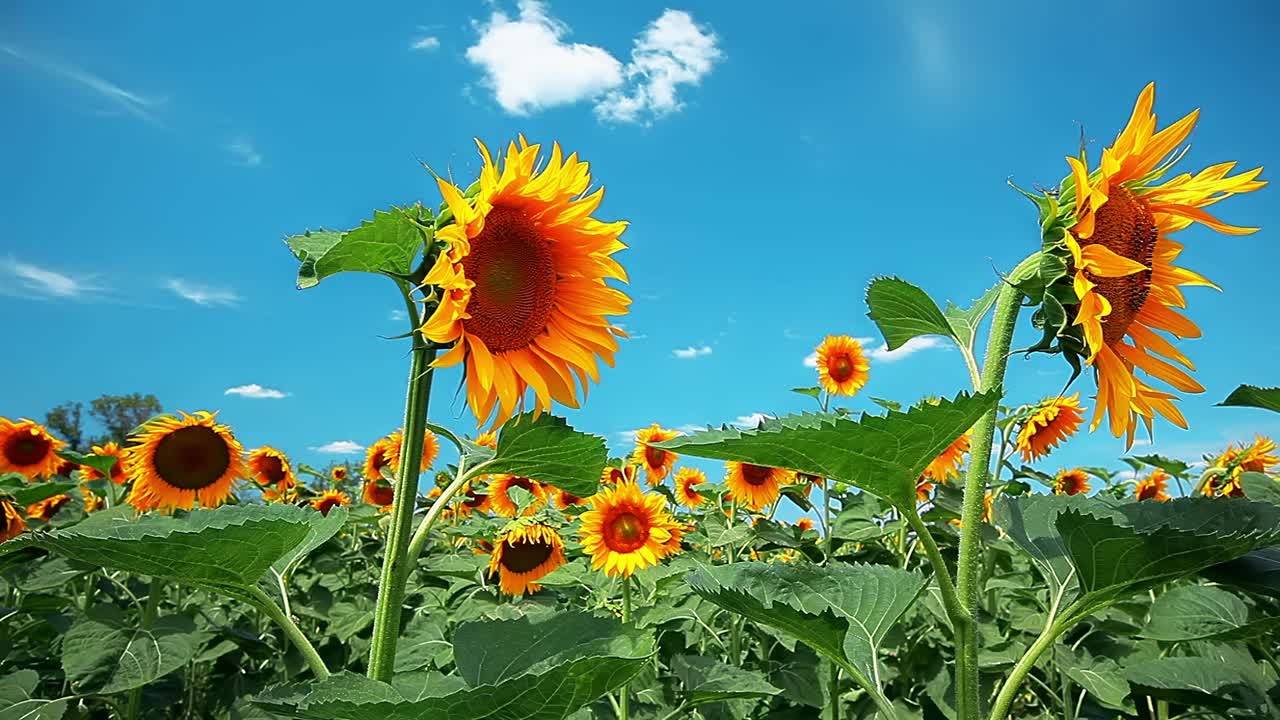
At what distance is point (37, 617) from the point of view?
4473 mm

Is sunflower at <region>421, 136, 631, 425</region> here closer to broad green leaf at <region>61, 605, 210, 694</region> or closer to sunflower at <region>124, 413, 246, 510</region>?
broad green leaf at <region>61, 605, 210, 694</region>

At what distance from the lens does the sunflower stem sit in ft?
5.27

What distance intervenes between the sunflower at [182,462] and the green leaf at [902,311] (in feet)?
12.0

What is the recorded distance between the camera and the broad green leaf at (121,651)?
2.96 metres

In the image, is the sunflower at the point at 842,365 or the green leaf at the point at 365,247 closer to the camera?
the green leaf at the point at 365,247

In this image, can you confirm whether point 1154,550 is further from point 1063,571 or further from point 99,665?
point 99,665

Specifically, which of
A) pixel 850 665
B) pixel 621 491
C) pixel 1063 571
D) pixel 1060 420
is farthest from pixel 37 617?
pixel 1060 420

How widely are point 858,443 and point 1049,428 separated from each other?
4073 mm

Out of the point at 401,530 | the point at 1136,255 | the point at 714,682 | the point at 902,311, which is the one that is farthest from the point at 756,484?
the point at 401,530

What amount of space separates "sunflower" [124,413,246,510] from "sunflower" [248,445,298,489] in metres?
1.54

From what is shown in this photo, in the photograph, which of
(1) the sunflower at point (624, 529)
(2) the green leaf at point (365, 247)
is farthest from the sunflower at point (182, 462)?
(2) the green leaf at point (365, 247)

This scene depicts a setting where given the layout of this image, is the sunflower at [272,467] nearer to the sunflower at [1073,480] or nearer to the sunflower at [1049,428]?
the sunflower at [1049,428]

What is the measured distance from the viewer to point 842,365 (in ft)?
19.8

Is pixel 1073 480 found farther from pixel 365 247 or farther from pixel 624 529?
pixel 365 247
